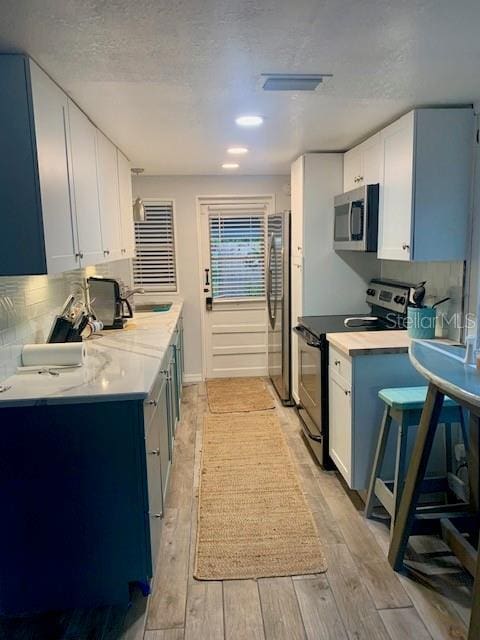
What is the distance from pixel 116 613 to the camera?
1.94 meters

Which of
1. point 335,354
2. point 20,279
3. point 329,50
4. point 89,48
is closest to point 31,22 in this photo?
point 89,48

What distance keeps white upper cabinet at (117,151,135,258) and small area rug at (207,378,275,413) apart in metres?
1.65

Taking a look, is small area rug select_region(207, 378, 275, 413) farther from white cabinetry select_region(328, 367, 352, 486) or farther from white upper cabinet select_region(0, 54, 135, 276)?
white upper cabinet select_region(0, 54, 135, 276)

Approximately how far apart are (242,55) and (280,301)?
2.77 m

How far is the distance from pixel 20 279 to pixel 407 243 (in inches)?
81.0

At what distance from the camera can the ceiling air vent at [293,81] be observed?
1871mm

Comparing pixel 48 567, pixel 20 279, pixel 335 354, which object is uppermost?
pixel 20 279

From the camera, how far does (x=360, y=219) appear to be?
3055 mm

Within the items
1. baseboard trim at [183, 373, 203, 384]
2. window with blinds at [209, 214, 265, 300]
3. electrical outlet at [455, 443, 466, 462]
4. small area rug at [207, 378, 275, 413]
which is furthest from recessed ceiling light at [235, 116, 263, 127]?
baseboard trim at [183, 373, 203, 384]

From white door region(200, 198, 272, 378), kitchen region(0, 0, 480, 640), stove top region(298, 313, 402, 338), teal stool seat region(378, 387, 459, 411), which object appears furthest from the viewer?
white door region(200, 198, 272, 378)

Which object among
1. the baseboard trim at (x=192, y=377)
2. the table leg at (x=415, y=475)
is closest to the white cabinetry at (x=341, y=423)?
the table leg at (x=415, y=475)

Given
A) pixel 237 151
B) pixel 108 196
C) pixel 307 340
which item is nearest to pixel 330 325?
pixel 307 340

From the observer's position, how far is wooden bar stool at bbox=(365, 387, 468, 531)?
7.27 ft

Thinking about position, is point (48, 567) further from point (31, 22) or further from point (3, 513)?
point (31, 22)
